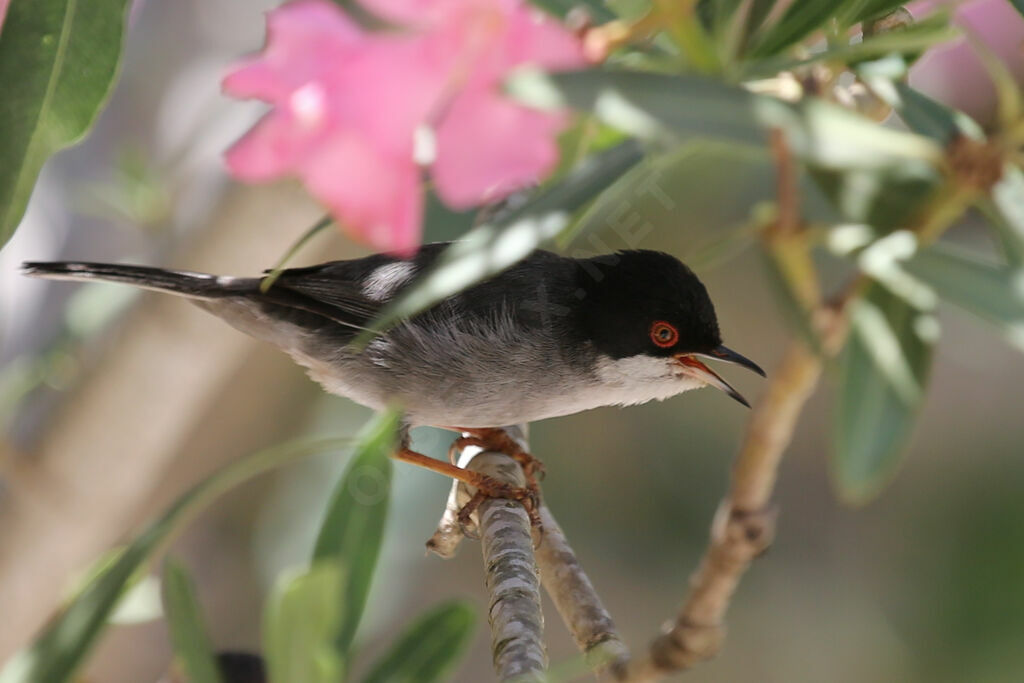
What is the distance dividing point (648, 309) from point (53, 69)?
4.62 ft

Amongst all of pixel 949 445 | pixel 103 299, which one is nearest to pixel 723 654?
pixel 949 445

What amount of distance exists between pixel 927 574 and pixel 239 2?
178 inches

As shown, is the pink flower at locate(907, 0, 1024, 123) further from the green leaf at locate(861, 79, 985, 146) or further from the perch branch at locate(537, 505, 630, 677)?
the perch branch at locate(537, 505, 630, 677)

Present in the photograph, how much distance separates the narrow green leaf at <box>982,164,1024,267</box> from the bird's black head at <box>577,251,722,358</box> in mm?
1187

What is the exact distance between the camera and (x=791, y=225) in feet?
4.20

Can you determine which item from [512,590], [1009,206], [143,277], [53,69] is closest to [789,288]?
[1009,206]

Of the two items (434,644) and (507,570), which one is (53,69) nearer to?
(434,644)

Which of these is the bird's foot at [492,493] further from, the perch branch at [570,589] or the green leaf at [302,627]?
the green leaf at [302,627]

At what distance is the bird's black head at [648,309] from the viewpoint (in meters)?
2.48

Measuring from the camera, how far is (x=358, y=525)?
4.60ft

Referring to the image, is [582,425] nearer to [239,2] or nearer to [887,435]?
[239,2]

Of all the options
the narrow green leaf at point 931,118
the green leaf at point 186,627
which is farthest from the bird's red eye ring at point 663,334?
the green leaf at point 186,627

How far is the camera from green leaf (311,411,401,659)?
4.48ft

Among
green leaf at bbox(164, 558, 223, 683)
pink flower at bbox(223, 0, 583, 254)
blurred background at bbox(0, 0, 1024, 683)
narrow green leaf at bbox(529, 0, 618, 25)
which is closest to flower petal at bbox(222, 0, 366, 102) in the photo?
pink flower at bbox(223, 0, 583, 254)
